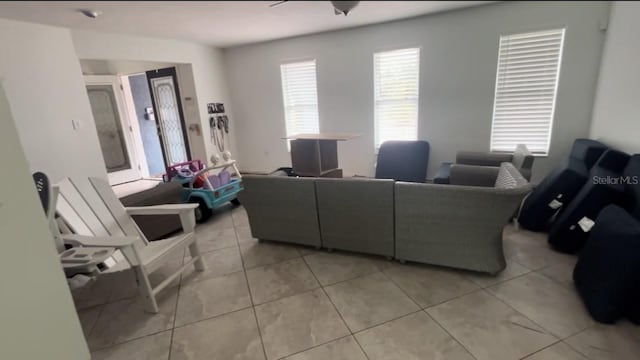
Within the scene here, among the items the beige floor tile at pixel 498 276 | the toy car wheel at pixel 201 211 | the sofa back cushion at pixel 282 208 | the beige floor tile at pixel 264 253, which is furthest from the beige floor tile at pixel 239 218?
the beige floor tile at pixel 498 276

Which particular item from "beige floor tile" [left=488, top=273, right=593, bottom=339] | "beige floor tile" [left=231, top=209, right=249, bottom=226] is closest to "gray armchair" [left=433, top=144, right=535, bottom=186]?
"beige floor tile" [left=488, top=273, right=593, bottom=339]

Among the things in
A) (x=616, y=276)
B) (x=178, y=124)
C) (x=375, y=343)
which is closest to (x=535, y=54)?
(x=616, y=276)

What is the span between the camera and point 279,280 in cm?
234

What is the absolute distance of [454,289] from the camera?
2.12 meters

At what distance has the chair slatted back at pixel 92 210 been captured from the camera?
2.20 metres

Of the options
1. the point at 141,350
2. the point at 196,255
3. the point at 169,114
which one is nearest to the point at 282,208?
the point at 196,255

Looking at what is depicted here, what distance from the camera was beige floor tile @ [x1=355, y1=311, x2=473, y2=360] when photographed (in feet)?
5.23

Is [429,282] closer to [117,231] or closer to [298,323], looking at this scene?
[298,323]

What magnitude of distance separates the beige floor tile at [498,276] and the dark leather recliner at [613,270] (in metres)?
0.38

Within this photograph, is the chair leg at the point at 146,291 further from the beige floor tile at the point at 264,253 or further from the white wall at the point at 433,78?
the white wall at the point at 433,78

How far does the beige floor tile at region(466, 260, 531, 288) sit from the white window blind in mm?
2031

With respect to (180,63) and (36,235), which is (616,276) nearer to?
(36,235)

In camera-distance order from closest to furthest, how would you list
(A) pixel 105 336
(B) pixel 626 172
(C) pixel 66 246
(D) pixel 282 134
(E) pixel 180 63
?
1. (A) pixel 105 336
2. (C) pixel 66 246
3. (B) pixel 626 172
4. (E) pixel 180 63
5. (D) pixel 282 134

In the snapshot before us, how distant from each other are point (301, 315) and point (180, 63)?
174 inches
